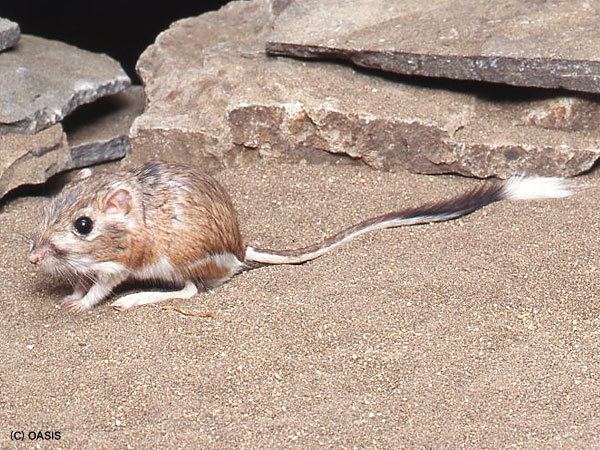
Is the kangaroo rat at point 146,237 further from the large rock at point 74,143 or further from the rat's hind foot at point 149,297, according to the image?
the large rock at point 74,143

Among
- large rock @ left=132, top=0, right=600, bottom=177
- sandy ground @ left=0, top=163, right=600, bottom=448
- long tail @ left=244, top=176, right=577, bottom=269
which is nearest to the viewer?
sandy ground @ left=0, top=163, right=600, bottom=448

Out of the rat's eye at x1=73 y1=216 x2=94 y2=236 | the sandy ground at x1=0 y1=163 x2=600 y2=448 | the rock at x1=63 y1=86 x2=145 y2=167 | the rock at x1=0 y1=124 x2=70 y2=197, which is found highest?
the rat's eye at x1=73 y1=216 x2=94 y2=236

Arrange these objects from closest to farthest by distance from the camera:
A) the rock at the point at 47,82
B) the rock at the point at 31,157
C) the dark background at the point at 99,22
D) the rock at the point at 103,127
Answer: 1. the rock at the point at 31,157
2. the rock at the point at 47,82
3. the rock at the point at 103,127
4. the dark background at the point at 99,22

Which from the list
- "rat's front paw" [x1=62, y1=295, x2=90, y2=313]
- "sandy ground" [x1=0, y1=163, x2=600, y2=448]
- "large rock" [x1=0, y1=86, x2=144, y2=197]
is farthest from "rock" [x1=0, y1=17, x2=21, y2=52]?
"rat's front paw" [x1=62, y1=295, x2=90, y2=313]

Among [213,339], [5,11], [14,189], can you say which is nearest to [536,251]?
[213,339]

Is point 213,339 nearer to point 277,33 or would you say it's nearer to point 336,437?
point 336,437

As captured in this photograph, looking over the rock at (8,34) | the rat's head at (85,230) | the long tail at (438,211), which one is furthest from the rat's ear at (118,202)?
the rock at (8,34)

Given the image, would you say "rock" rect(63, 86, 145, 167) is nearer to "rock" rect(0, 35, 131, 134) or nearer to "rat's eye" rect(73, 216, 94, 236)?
"rock" rect(0, 35, 131, 134)
